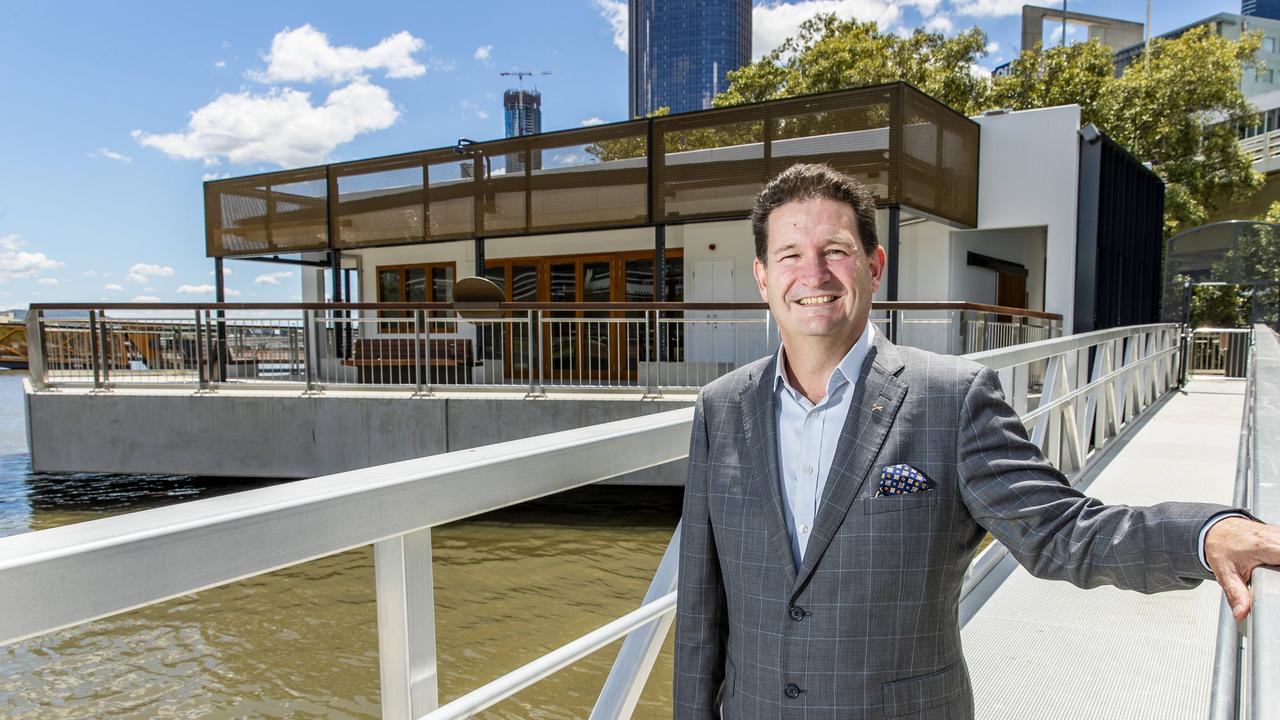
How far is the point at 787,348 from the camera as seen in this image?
1.36 metres

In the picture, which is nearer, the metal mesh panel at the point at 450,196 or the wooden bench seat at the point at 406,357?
the wooden bench seat at the point at 406,357

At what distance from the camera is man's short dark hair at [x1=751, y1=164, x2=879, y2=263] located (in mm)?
1308

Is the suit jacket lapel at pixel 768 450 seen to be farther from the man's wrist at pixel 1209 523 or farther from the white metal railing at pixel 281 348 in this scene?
the white metal railing at pixel 281 348

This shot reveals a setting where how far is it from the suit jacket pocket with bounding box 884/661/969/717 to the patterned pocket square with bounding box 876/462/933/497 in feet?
0.93

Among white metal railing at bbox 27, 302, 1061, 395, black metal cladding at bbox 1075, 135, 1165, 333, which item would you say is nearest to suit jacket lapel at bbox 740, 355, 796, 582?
white metal railing at bbox 27, 302, 1061, 395

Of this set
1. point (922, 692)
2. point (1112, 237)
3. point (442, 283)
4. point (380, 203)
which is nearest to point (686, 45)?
point (442, 283)

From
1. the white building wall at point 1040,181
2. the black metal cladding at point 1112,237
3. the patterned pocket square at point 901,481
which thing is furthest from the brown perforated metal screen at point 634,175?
the patterned pocket square at point 901,481

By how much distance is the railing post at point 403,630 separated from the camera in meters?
1.08

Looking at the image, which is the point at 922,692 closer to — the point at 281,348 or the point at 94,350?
the point at 281,348

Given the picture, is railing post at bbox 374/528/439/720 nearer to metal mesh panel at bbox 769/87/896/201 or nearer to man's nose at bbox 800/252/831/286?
man's nose at bbox 800/252/831/286

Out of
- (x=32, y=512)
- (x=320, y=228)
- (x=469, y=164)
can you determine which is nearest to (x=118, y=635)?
(x=32, y=512)

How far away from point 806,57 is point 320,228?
49.3 feet

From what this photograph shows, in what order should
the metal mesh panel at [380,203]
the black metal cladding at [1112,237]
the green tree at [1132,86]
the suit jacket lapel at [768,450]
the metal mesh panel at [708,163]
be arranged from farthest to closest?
1. the green tree at [1132,86]
2. the metal mesh panel at [380,203]
3. the black metal cladding at [1112,237]
4. the metal mesh panel at [708,163]
5. the suit jacket lapel at [768,450]

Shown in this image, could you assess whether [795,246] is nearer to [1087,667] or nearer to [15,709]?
[1087,667]
